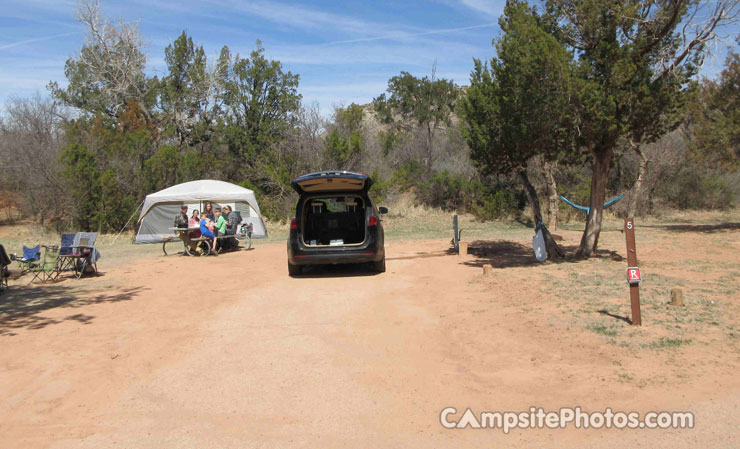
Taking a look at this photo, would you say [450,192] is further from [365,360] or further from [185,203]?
[365,360]

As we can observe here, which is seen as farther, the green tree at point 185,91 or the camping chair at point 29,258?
the green tree at point 185,91

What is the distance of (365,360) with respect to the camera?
5852 millimetres

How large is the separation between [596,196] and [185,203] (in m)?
14.6

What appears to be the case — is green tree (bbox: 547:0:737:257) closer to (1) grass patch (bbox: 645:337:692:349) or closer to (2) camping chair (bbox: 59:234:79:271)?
(1) grass patch (bbox: 645:337:692:349)

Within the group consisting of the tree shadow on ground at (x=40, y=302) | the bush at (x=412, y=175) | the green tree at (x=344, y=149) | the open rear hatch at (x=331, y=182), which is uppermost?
the green tree at (x=344, y=149)

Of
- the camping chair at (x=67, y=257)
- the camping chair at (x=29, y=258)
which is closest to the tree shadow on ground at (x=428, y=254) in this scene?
the camping chair at (x=67, y=257)

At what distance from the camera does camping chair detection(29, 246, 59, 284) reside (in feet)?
40.1

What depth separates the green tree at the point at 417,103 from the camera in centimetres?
4253

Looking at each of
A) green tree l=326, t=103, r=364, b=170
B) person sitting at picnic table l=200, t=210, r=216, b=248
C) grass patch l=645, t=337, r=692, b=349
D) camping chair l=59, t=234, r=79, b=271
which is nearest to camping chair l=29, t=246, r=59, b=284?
camping chair l=59, t=234, r=79, b=271

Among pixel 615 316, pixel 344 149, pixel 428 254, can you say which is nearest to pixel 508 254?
pixel 428 254

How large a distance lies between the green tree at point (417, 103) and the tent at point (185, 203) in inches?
771

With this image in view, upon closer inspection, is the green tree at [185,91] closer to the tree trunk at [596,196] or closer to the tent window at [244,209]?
the tent window at [244,209]

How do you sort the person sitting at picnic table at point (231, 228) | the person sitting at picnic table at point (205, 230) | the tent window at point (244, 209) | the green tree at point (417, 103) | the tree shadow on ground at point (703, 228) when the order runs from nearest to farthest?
the person sitting at picnic table at point (205, 230) < the person sitting at picnic table at point (231, 228) < the tree shadow on ground at point (703, 228) < the tent window at point (244, 209) < the green tree at point (417, 103)

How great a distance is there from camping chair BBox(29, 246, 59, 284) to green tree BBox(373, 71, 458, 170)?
28480 mm
